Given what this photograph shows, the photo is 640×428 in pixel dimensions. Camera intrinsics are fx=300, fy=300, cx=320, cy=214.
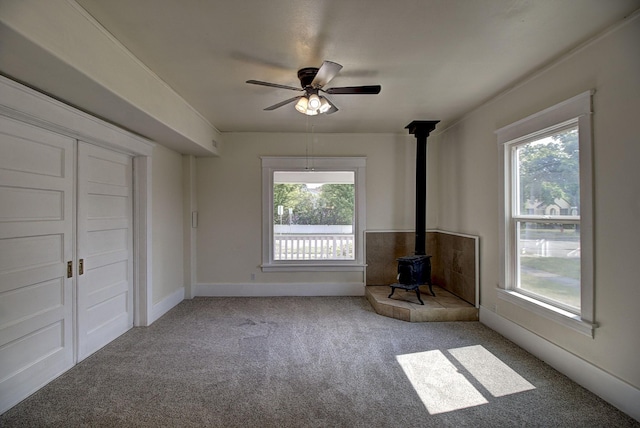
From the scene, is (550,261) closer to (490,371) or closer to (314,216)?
(490,371)

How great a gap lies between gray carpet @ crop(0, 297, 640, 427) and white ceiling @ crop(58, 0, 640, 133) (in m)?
2.68

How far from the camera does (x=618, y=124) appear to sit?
213 cm

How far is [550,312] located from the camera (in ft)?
8.80

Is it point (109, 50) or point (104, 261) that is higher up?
point (109, 50)

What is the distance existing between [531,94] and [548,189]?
0.94 m

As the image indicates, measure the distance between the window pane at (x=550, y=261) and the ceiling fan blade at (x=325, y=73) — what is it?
2369 millimetres

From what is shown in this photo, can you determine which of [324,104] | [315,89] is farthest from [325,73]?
[324,104]

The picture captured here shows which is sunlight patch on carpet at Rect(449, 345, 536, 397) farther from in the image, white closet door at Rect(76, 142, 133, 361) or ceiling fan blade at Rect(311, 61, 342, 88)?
white closet door at Rect(76, 142, 133, 361)

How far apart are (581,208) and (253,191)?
4089mm

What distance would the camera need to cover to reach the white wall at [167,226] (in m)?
3.96

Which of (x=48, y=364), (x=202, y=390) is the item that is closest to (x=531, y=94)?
(x=202, y=390)

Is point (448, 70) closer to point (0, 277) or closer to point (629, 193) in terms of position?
point (629, 193)

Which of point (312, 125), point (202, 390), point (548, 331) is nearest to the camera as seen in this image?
point (202, 390)

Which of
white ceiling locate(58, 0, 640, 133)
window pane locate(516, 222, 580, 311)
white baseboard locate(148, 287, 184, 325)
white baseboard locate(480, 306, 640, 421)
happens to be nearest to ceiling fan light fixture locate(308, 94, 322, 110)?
white ceiling locate(58, 0, 640, 133)
